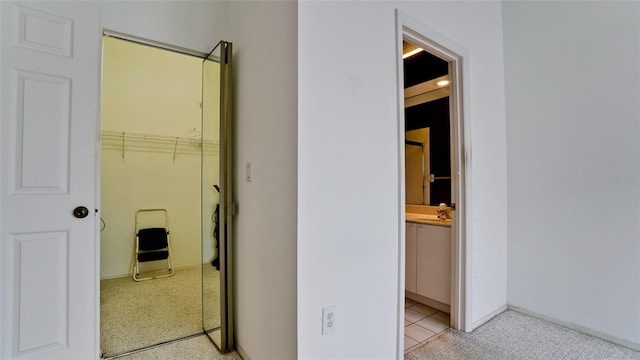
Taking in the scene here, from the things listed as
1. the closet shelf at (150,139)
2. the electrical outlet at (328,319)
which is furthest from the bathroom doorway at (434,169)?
the closet shelf at (150,139)

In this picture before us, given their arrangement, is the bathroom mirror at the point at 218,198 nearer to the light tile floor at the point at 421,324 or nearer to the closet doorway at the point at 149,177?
the closet doorway at the point at 149,177

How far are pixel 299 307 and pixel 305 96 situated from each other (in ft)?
3.02

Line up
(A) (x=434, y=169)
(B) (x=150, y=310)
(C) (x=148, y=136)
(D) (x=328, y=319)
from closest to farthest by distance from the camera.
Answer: (D) (x=328, y=319) → (B) (x=150, y=310) → (A) (x=434, y=169) → (C) (x=148, y=136)

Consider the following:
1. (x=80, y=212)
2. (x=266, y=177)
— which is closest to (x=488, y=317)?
(x=266, y=177)

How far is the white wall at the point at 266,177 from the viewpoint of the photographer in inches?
51.3

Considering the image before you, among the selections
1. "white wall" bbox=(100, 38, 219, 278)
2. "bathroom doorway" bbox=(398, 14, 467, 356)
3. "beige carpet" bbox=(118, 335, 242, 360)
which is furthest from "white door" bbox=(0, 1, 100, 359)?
"bathroom doorway" bbox=(398, 14, 467, 356)

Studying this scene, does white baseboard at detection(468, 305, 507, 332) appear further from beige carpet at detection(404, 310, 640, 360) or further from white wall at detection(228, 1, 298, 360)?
white wall at detection(228, 1, 298, 360)

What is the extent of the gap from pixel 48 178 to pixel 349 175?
5.34ft

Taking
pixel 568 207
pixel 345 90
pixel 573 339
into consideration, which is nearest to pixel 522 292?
pixel 573 339

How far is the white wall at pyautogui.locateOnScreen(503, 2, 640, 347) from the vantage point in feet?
6.49

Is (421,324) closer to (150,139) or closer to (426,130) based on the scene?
(426,130)

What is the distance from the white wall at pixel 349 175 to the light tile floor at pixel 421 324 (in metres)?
0.51

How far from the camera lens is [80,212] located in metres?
1.61

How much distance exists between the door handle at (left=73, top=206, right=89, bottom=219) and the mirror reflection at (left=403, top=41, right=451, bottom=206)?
2.90m
